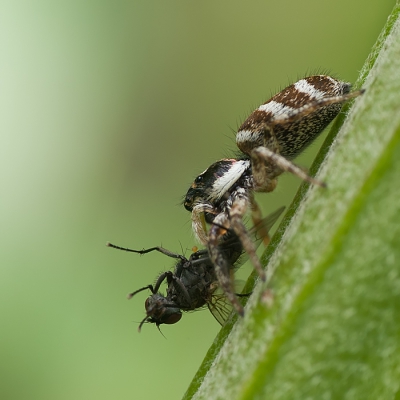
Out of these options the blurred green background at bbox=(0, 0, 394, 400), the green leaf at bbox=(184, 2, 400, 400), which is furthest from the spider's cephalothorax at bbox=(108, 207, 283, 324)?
the green leaf at bbox=(184, 2, 400, 400)

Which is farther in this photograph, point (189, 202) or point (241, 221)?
Result: point (189, 202)

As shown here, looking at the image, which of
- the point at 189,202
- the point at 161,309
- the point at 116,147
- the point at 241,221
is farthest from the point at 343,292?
the point at 116,147

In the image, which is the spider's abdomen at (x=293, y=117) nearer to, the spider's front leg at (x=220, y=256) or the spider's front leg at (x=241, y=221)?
the spider's front leg at (x=241, y=221)

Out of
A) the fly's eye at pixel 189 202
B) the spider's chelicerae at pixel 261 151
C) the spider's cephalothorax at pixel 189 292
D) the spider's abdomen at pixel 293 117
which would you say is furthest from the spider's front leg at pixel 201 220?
the spider's abdomen at pixel 293 117

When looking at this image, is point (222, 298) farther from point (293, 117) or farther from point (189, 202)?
point (293, 117)

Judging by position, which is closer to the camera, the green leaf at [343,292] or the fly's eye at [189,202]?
the green leaf at [343,292]

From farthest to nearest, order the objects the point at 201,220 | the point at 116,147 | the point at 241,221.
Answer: the point at 116,147 < the point at 201,220 < the point at 241,221

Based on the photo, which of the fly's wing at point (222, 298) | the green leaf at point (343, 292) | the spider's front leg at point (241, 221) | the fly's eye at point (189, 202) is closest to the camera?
the green leaf at point (343, 292)
